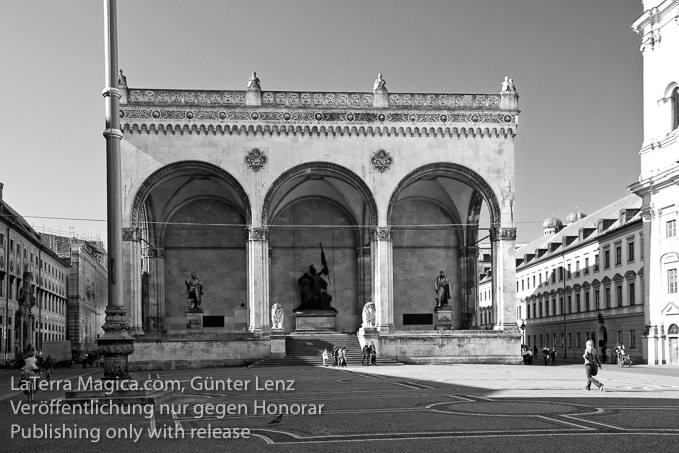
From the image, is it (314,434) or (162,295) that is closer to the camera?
(314,434)

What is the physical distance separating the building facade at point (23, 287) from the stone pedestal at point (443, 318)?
2453 centimetres

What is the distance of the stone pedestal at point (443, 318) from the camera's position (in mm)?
49750

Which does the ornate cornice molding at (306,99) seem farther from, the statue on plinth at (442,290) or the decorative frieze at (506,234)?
the statue on plinth at (442,290)

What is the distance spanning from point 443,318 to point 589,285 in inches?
814

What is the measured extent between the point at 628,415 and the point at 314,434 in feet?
20.4

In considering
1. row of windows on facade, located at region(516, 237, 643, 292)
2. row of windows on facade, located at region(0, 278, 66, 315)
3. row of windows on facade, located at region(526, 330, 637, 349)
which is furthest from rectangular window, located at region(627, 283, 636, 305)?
row of windows on facade, located at region(0, 278, 66, 315)

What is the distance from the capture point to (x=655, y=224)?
4975cm

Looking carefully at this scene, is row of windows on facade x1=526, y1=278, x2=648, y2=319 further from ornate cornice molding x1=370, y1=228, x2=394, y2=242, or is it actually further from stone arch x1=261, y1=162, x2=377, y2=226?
stone arch x1=261, y1=162, x2=377, y2=226

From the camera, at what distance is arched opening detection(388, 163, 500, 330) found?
5266 centimetres

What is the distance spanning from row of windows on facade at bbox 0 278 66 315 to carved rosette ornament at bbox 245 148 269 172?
24.6 metres

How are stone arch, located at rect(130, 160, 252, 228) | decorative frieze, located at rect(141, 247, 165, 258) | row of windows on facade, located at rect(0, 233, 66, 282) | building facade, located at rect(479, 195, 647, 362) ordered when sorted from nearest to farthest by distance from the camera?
stone arch, located at rect(130, 160, 252, 228) → decorative frieze, located at rect(141, 247, 165, 258) → building facade, located at rect(479, 195, 647, 362) → row of windows on facade, located at rect(0, 233, 66, 282)

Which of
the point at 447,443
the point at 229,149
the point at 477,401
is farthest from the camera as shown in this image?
the point at 229,149

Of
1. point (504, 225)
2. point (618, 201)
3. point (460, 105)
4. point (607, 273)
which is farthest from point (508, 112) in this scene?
point (618, 201)

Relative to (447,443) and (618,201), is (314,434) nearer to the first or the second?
(447,443)
